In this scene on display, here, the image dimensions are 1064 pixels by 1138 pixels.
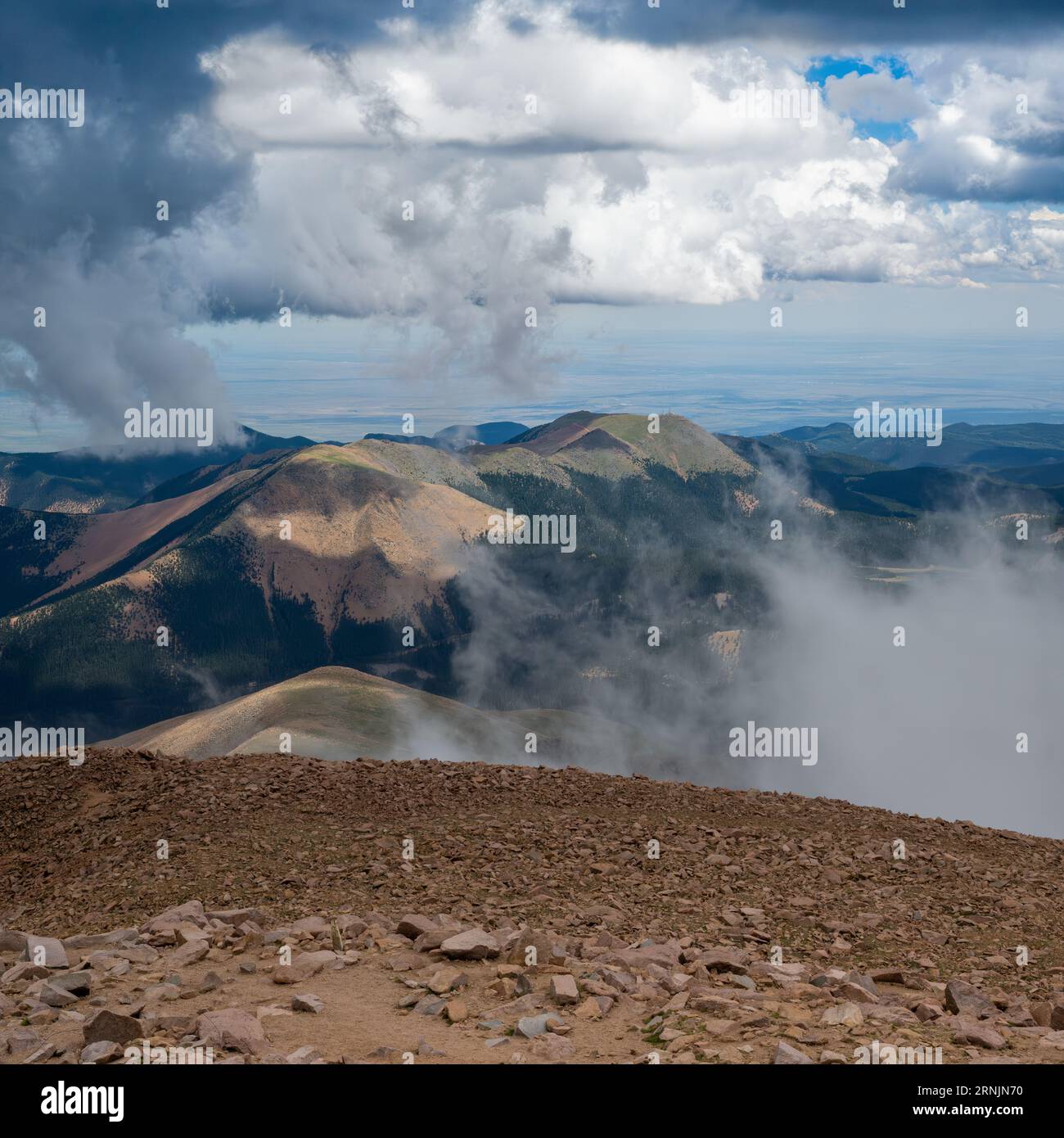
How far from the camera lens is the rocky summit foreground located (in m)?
14.9

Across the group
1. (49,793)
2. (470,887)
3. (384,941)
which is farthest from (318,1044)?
(49,793)

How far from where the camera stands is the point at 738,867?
1009 inches

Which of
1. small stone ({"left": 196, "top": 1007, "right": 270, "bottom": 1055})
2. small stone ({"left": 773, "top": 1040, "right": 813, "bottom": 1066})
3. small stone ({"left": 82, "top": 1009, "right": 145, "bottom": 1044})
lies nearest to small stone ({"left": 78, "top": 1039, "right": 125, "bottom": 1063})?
small stone ({"left": 82, "top": 1009, "right": 145, "bottom": 1044})

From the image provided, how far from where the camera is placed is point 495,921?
21984 millimetres

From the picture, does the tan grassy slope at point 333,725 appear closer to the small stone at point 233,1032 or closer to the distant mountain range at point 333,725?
the distant mountain range at point 333,725

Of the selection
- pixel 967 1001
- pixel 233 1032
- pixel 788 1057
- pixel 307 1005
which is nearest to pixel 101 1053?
pixel 233 1032

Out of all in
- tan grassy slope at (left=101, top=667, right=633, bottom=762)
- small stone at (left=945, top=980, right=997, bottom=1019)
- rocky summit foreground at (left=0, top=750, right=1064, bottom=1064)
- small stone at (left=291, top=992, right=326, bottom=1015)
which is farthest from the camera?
tan grassy slope at (left=101, top=667, right=633, bottom=762)

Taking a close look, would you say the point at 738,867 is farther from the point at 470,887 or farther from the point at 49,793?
the point at 49,793

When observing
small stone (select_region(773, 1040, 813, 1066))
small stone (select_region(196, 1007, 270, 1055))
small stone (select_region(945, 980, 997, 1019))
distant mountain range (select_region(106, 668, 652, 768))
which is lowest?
small stone (select_region(945, 980, 997, 1019))

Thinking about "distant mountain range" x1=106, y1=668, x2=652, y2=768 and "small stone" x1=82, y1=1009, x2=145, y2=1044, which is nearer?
"small stone" x1=82, y1=1009, x2=145, y2=1044

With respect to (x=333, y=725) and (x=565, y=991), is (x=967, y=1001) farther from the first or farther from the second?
(x=333, y=725)

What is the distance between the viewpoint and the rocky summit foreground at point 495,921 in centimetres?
1495

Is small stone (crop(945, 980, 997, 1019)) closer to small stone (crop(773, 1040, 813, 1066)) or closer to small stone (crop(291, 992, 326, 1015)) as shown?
small stone (crop(773, 1040, 813, 1066))

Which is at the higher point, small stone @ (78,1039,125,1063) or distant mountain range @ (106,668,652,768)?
distant mountain range @ (106,668,652,768)
